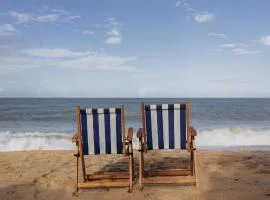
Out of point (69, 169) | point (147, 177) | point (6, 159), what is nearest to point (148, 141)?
point (147, 177)

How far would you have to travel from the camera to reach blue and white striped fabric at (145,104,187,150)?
470 cm

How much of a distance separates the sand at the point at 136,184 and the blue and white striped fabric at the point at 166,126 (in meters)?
0.60

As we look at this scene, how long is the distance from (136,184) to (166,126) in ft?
3.02

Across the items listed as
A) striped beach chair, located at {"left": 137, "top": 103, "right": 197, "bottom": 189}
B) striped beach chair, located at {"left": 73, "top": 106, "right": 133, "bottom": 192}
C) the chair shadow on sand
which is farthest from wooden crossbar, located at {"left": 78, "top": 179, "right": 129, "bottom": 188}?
the chair shadow on sand

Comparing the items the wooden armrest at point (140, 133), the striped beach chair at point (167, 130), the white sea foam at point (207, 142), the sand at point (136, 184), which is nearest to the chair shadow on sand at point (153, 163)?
the sand at point (136, 184)

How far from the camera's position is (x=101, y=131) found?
184 inches

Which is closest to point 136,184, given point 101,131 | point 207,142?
point 101,131

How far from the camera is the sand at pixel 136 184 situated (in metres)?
4.54

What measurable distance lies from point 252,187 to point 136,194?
155 cm

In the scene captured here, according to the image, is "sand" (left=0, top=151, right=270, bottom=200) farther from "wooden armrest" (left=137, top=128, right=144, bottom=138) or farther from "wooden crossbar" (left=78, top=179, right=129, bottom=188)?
"wooden armrest" (left=137, top=128, right=144, bottom=138)

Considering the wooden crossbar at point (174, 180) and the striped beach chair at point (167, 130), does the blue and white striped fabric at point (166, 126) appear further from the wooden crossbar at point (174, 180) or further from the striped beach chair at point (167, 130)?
the wooden crossbar at point (174, 180)

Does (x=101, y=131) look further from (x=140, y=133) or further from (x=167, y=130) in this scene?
(x=167, y=130)

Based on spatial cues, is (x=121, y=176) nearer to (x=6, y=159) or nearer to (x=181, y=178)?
(x=181, y=178)

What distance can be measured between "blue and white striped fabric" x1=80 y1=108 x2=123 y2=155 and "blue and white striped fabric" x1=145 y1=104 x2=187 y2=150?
1.32ft
